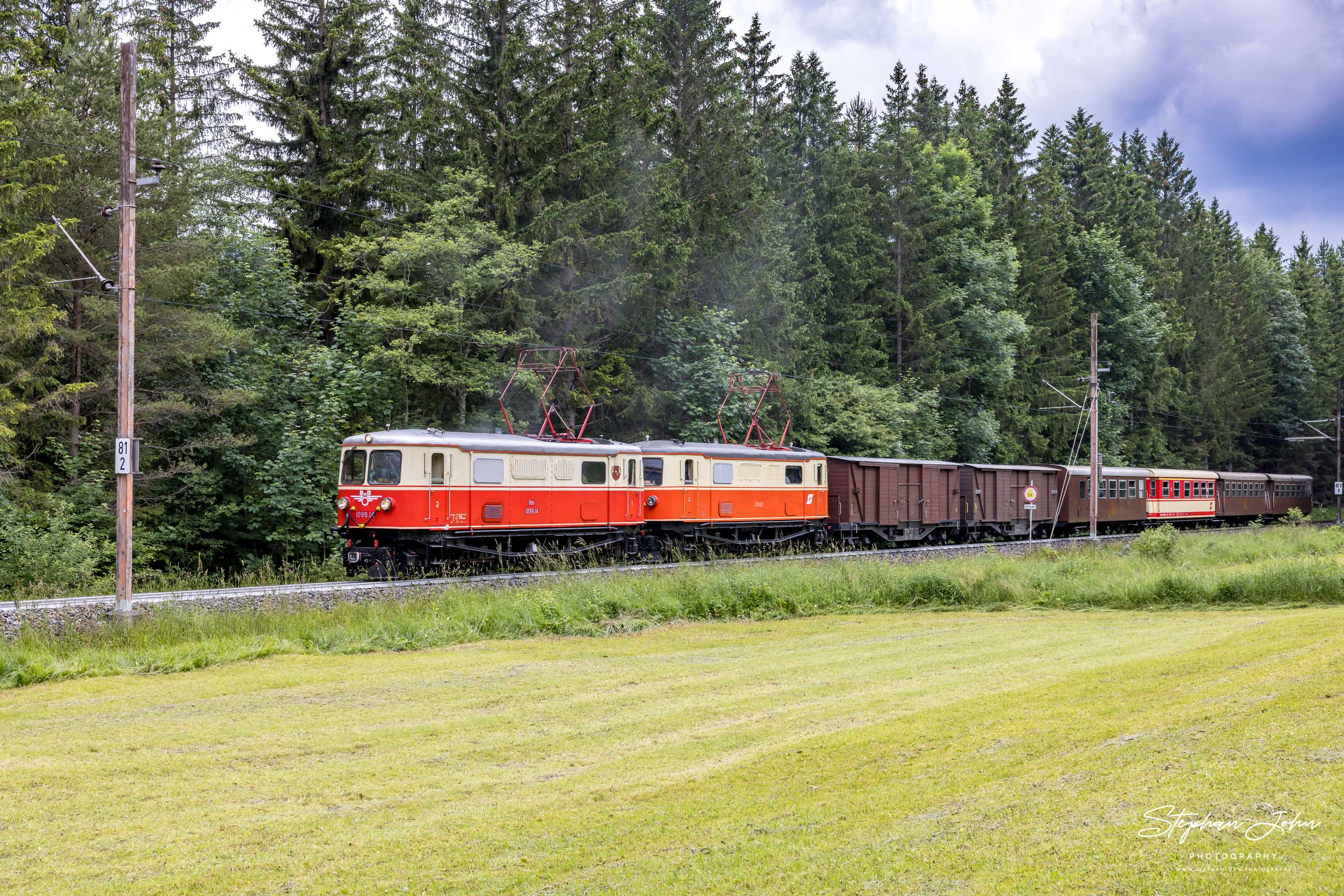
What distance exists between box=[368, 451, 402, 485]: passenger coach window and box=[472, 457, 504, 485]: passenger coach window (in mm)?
1667

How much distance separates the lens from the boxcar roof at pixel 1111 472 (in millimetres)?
45469

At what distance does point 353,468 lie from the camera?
24.5 metres

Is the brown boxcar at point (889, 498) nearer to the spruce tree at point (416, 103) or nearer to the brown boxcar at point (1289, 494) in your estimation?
the spruce tree at point (416, 103)

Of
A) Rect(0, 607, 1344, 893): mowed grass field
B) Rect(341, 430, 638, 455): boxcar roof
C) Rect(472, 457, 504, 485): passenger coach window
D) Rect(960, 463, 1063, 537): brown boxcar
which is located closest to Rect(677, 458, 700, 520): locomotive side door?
Rect(341, 430, 638, 455): boxcar roof

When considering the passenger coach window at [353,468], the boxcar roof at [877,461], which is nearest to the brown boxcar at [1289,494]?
the boxcar roof at [877,461]

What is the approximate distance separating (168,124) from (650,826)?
29.0m

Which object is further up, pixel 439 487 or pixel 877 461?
pixel 877 461

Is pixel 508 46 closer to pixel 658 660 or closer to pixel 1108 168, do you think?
pixel 658 660

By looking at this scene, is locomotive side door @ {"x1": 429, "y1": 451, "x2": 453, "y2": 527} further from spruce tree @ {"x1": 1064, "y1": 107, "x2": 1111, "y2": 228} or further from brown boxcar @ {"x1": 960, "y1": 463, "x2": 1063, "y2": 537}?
spruce tree @ {"x1": 1064, "y1": 107, "x2": 1111, "y2": 228}

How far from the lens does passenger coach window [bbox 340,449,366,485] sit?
2434cm

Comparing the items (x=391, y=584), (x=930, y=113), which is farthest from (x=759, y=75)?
(x=391, y=584)

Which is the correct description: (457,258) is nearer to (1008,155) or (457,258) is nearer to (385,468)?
(385,468)

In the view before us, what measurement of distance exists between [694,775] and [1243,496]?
2228 inches

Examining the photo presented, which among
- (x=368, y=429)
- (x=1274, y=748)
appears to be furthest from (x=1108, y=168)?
(x=1274, y=748)
